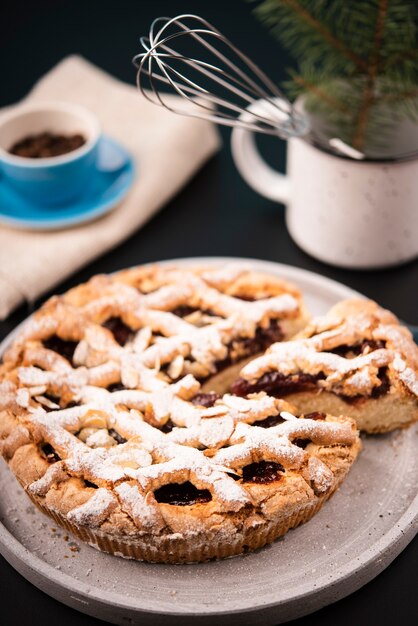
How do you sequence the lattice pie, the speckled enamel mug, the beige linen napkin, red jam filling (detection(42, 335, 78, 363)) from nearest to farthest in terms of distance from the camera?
the lattice pie, red jam filling (detection(42, 335, 78, 363)), the speckled enamel mug, the beige linen napkin

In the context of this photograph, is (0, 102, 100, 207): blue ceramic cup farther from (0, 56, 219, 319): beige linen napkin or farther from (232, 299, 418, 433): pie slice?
(232, 299, 418, 433): pie slice

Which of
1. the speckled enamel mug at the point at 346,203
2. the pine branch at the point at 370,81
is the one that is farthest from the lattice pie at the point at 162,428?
the pine branch at the point at 370,81

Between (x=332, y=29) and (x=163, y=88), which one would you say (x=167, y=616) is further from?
(x=163, y=88)

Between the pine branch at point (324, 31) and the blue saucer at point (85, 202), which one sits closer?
the pine branch at point (324, 31)

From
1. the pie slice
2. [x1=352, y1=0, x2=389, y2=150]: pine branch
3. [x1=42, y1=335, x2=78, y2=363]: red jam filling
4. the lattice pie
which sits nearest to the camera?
the lattice pie

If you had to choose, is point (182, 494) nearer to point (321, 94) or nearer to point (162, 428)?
point (162, 428)

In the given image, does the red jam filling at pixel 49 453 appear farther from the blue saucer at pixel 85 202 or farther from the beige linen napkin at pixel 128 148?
the blue saucer at pixel 85 202

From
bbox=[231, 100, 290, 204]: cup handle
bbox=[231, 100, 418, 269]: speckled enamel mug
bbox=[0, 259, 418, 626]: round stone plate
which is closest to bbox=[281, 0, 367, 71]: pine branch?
bbox=[231, 100, 418, 269]: speckled enamel mug
